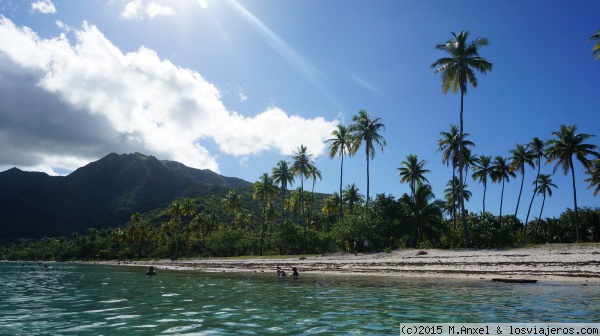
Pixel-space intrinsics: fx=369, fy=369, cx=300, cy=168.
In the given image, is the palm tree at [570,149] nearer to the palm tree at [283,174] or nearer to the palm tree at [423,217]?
the palm tree at [423,217]

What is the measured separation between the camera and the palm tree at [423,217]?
4991 cm

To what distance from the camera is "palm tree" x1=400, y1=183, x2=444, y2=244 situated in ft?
164

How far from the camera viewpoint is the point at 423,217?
50.3 m

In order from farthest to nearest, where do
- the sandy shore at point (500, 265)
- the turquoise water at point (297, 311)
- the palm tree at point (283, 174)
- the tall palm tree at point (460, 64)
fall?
1. the palm tree at point (283, 174)
2. the tall palm tree at point (460, 64)
3. the sandy shore at point (500, 265)
4. the turquoise water at point (297, 311)

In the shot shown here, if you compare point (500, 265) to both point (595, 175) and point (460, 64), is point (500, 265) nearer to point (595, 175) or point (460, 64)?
point (460, 64)

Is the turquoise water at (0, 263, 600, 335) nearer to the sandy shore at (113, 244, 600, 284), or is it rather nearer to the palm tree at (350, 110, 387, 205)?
the sandy shore at (113, 244, 600, 284)

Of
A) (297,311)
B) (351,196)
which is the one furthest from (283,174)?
(297,311)

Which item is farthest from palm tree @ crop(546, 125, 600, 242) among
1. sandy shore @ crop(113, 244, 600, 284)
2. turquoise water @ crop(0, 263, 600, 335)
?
turquoise water @ crop(0, 263, 600, 335)

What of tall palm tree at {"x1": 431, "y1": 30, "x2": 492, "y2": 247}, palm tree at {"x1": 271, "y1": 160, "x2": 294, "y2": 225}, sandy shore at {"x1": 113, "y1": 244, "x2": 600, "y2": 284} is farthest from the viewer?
palm tree at {"x1": 271, "y1": 160, "x2": 294, "y2": 225}

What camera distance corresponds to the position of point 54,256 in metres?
140

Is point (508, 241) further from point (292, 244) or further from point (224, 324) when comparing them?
point (224, 324)

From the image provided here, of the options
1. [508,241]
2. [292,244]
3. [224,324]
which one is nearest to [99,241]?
[292,244]

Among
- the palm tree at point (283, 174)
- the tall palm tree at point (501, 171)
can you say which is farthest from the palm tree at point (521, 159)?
the palm tree at point (283, 174)

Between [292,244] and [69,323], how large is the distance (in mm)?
56639
